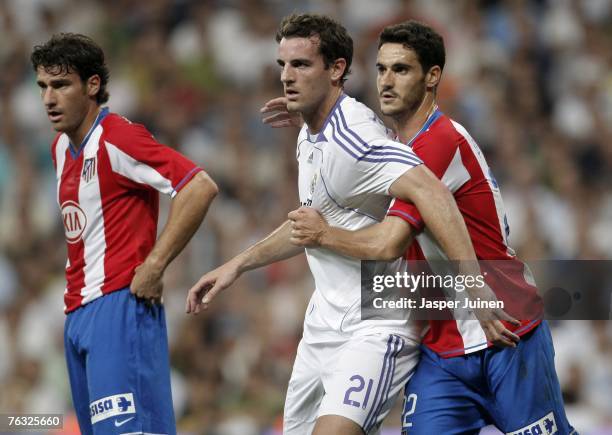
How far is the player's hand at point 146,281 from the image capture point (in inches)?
193

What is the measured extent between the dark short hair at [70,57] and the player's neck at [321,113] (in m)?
1.11

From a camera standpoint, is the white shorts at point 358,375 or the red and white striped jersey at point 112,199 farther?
the red and white striped jersey at point 112,199

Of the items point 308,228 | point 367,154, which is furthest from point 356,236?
point 367,154

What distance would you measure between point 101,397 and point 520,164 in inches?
210

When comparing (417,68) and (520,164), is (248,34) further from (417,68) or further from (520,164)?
(417,68)

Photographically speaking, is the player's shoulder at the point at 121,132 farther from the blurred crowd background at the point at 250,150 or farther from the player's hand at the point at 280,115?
the blurred crowd background at the point at 250,150

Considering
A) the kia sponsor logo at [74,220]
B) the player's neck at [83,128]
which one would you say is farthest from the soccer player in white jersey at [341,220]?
the player's neck at [83,128]

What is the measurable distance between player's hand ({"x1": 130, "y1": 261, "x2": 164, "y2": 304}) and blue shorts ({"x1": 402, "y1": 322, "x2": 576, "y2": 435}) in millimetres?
1259

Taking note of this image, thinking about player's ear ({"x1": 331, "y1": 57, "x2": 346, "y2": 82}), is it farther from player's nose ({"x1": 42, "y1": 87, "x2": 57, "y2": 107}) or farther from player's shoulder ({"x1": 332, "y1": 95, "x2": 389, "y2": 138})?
player's nose ({"x1": 42, "y1": 87, "x2": 57, "y2": 107})

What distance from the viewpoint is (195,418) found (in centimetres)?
795

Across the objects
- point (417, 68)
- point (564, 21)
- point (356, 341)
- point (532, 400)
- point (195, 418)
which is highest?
point (564, 21)

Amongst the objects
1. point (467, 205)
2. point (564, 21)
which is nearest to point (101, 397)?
point (467, 205)

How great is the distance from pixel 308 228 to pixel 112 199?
3.44 feet

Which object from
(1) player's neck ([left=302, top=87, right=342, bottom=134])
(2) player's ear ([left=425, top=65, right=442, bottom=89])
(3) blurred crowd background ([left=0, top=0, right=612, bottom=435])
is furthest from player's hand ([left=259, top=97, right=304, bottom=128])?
(3) blurred crowd background ([left=0, top=0, right=612, bottom=435])
